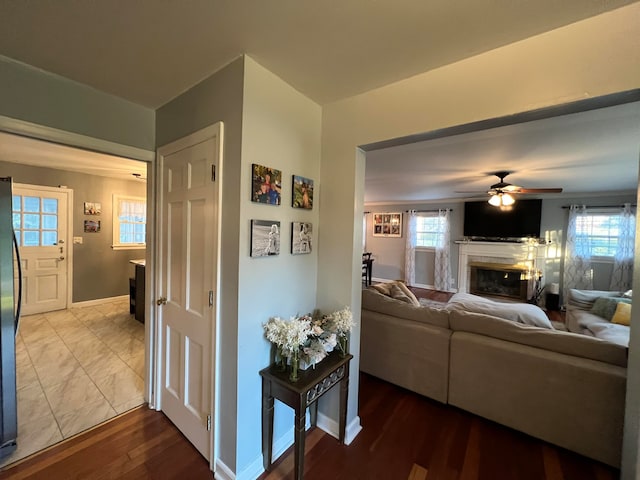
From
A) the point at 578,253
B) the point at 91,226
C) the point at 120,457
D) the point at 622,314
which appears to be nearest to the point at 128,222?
the point at 91,226

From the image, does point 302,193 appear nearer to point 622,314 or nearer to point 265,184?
point 265,184

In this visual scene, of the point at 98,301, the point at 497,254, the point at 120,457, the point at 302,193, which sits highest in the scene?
the point at 302,193

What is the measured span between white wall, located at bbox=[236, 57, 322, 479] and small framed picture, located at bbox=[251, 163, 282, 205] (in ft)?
0.09

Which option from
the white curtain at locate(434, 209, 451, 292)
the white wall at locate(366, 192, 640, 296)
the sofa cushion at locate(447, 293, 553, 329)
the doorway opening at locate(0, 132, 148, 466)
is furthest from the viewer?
the white curtain at locate(434, 209, 451, 292)

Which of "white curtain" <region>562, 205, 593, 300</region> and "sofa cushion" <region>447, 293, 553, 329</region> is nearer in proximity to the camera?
"sofa cushion" <region>447, 293, 553, 329</region>

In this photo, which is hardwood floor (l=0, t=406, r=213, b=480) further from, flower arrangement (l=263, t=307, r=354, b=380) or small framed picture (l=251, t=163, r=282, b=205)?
small framed picture (l=251, t=163, r=282, b=205)

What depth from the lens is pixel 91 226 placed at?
4531 mm

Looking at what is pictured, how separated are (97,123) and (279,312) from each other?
68.4 inches

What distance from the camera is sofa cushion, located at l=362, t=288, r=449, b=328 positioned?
2252 mm

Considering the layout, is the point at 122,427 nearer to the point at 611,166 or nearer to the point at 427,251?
the point at 611,166

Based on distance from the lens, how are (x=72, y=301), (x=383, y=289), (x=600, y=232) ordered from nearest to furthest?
(x=383, y=289) < (x=72, y=301) < (x=600, y=232)

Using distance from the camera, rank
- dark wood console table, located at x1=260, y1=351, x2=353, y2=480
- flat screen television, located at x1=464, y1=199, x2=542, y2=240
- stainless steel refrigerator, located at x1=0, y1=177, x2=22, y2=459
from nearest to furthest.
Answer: dark wood console table, located at x1=260, y1=351, x2=353, y2=480, stainless steel refrigerator, located at x1=0, y1=177, x2=22, y2=459, flat screen television, located at x1=464, y1=199, x2=542, y2=240

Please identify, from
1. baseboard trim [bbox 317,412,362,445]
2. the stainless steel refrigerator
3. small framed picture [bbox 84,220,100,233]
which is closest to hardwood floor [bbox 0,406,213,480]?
the stainless steel refrigerator

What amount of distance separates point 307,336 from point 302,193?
0.90 meters
